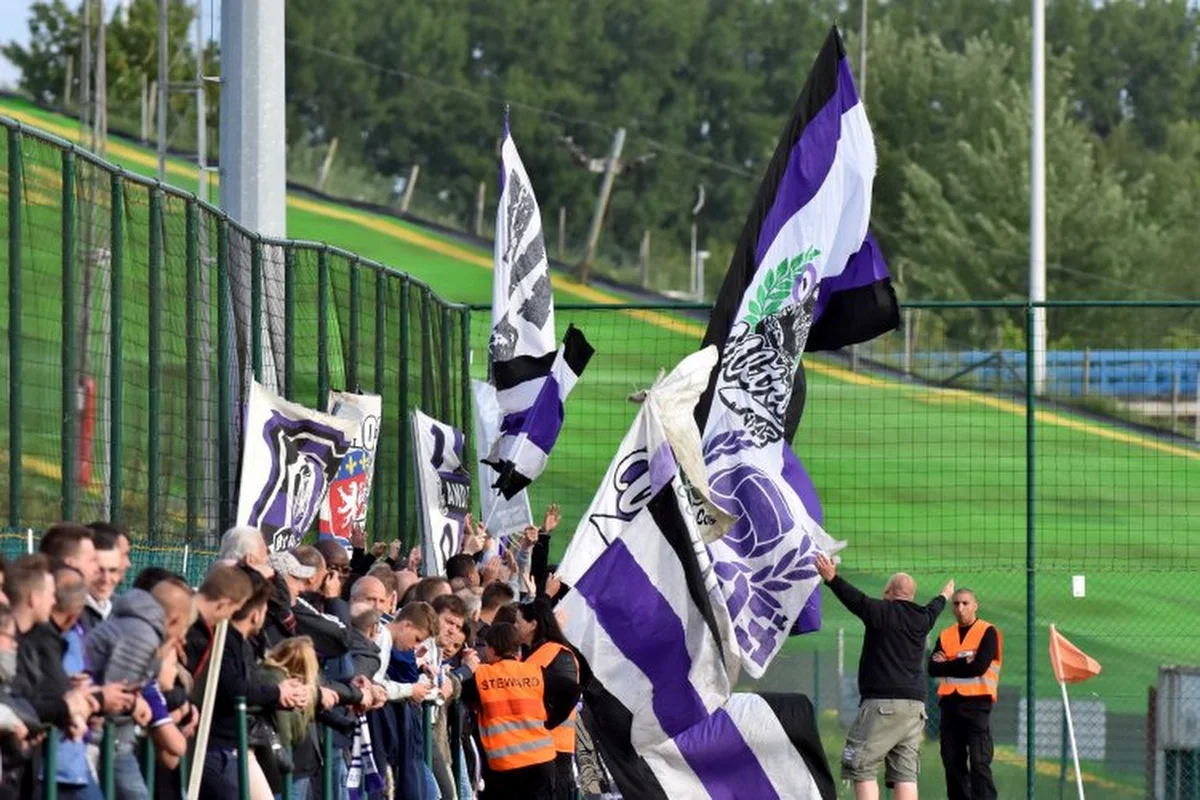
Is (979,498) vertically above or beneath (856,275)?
beneath

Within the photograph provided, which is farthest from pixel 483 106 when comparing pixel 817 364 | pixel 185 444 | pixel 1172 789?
pixel 185 444

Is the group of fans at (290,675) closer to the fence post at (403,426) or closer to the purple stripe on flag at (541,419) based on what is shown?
the purple stripe on flag at (541,419)

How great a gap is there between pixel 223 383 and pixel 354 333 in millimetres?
3288

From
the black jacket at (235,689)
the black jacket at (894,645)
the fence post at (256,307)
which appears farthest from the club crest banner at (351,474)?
the black jacket at (235,689)

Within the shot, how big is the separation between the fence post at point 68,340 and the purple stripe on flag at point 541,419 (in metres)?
6.55

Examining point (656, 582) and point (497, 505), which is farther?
point (497, 505)

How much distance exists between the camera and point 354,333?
19922mm

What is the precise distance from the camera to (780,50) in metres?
115

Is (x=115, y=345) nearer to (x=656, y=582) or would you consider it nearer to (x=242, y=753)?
(x=656, y=582)

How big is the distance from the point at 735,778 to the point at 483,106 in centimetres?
8626

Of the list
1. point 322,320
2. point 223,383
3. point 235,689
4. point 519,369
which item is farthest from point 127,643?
point 519,369

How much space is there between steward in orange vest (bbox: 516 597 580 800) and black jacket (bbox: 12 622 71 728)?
20.2 feet

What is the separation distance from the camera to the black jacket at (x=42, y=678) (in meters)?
9.70

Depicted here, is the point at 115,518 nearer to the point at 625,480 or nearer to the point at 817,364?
the point at 625,480
